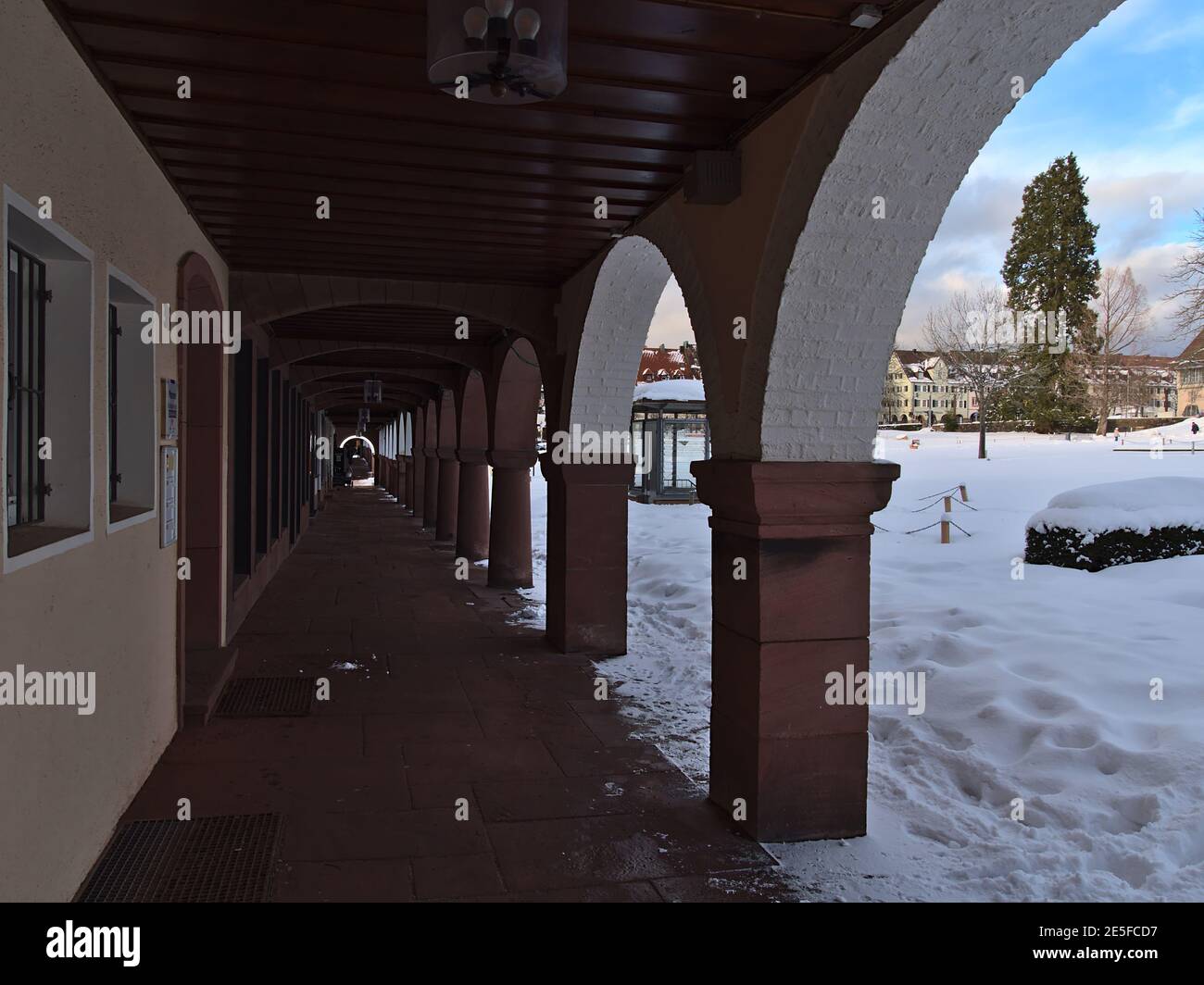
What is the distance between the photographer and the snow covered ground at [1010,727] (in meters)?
3.61

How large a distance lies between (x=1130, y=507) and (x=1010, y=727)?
19.2ft

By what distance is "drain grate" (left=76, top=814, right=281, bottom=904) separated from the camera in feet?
11.0

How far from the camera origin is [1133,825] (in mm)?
3906

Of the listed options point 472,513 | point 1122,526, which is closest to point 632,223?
point 1122,526

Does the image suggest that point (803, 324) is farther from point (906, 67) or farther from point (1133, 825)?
point (1133, 825)

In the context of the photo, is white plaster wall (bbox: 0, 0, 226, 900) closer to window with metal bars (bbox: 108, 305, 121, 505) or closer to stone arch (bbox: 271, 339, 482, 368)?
window with metal bars (bbox: 108, 305, 121, 505)

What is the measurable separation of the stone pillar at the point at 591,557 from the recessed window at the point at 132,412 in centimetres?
351

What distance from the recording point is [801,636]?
3994mm

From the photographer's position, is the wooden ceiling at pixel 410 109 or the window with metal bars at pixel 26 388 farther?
the wooden ceiling at pixel 410 109

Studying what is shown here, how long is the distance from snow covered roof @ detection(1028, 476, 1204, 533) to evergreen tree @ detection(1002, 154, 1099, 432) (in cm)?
2772

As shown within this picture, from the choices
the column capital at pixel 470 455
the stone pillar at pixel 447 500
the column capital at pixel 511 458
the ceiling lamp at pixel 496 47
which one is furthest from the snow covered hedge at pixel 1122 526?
the stone pillar at pixel 447 500

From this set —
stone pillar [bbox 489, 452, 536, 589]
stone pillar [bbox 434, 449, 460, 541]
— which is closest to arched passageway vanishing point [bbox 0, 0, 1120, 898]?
stone pillar [bbox 489, 452, 536, 589]

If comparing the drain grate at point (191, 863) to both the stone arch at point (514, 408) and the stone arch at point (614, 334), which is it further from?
the stone arch at point (514, 408)
